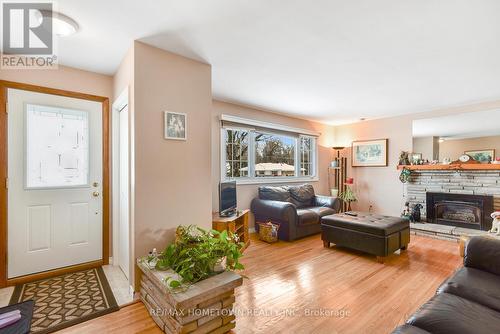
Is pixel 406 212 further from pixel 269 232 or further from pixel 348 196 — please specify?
pixel 269 232

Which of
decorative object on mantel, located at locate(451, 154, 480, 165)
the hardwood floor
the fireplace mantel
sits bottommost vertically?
the hardwood floor

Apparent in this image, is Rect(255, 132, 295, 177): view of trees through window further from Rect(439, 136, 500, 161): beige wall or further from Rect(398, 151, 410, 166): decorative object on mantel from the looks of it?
Rect(439, 136, 500, 161): beige wall

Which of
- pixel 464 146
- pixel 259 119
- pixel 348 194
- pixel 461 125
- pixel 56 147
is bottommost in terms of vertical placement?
pixel 348 194

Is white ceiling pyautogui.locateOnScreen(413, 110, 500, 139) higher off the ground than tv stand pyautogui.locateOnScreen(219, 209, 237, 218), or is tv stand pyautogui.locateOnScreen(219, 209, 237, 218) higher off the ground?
white ceiling pyautogui.locateOnScreen(413, 110, 500, 139)

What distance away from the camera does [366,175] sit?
5715mm

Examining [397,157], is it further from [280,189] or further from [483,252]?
[483,252]

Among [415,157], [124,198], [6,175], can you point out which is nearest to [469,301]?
[124,198]

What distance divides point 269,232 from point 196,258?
2196 mm

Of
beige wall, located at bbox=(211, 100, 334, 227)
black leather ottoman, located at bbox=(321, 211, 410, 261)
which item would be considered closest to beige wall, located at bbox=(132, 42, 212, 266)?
beige wall, located at bbox=(211, 100, 334, 227)

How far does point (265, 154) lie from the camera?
4.88m

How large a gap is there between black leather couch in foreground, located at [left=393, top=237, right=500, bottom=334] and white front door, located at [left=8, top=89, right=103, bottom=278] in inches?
124

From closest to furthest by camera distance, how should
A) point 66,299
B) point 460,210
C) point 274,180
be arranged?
point 66,299 → point 460,210 → point 274,180

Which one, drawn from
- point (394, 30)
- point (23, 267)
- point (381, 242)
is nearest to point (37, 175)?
point (23, 267)

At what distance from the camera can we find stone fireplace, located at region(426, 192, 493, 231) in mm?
4199
